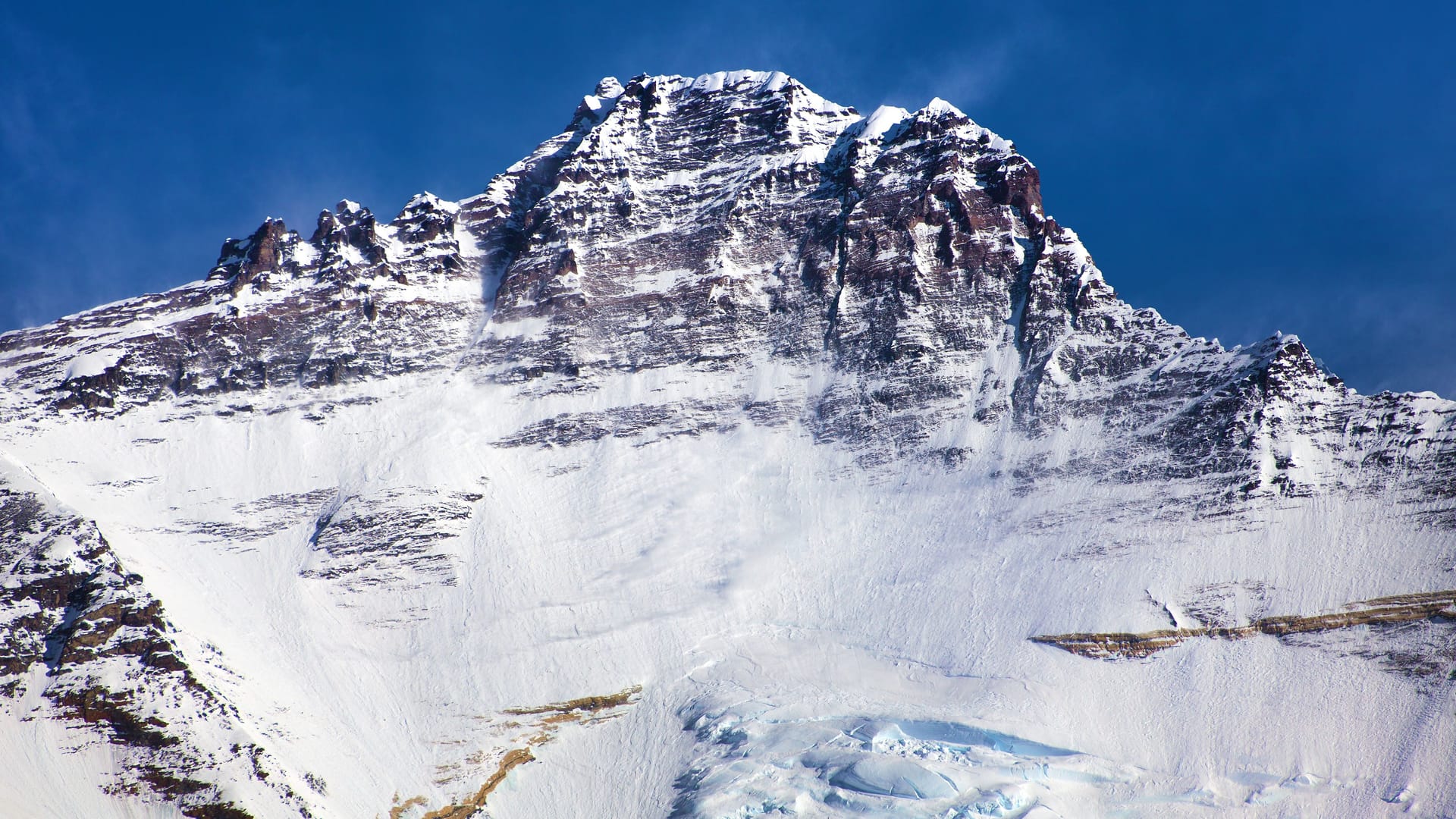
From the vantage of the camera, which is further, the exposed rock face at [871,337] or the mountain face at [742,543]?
the exposed rock face at [871,337]

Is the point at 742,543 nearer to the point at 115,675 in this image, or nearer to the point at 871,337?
the point at 871,337

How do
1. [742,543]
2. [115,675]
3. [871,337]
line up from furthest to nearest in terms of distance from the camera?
[871,337] < [742,543] < [115,675]

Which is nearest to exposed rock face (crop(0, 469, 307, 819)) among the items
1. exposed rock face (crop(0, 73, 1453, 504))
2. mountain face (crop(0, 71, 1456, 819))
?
mountain face (crop(0, 71, 1456, 819))

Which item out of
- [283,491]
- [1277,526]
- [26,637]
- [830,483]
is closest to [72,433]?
[283,491]

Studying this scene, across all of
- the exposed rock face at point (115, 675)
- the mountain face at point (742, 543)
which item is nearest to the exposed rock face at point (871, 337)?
the mountain face at point (742, 543)

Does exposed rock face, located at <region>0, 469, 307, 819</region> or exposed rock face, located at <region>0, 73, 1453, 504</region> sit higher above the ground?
exposed rock face, located at <region>0, 73, 1453, 504</region>

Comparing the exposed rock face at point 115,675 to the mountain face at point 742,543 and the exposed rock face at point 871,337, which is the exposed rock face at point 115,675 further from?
the exposed rock face at point 871,337

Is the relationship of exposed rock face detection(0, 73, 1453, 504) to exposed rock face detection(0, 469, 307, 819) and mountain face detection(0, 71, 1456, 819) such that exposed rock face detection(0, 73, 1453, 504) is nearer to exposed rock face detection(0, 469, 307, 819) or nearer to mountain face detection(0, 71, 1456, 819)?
mountain face detection(0, 71, 1456, 819)

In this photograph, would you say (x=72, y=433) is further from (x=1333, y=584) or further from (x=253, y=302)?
(x=1333, y=584)

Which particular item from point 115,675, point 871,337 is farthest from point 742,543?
point 115,675
